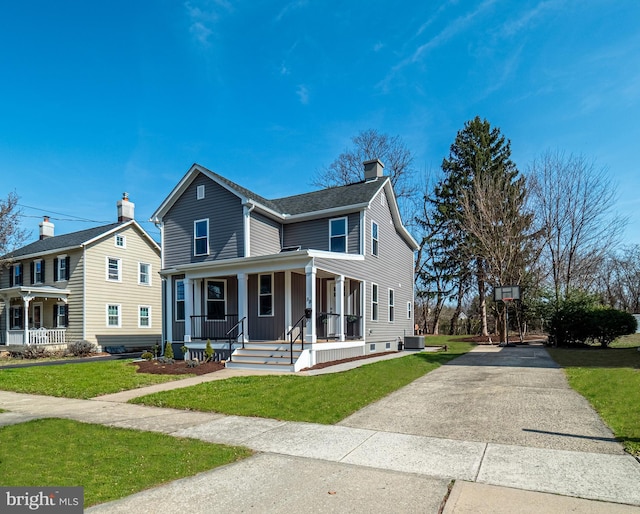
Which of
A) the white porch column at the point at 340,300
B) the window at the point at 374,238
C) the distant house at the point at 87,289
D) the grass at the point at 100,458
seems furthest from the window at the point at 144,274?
the grass at the point at 100,458

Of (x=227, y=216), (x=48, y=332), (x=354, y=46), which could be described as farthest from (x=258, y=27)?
(x=48, y=332)

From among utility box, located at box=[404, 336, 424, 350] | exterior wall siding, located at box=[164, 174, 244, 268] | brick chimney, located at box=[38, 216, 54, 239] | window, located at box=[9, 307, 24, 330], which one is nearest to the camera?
exterior wall siding, located at box=[164, 174, 244, 268]

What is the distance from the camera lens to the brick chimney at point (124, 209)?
25.9 m

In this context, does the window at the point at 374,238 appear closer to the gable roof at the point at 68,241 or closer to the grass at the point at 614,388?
the grass at the point at 614,388

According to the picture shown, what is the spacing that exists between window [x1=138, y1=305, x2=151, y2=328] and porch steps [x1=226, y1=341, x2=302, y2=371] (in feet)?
47.0

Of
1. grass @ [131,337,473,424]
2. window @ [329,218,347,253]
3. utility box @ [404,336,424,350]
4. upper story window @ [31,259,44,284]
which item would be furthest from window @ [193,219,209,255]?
upper story window @ [31,259,44,284]

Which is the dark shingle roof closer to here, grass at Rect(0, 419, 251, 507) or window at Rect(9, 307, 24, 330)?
window at Rect(9, 307, 24, 330)

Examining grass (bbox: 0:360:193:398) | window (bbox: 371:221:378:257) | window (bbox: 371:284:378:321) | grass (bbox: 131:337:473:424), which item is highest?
window (bbox: 371:221:378:257)

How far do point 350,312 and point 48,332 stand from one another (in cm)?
1684

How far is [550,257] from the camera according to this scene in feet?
80.6

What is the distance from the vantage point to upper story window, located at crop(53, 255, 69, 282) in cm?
2395

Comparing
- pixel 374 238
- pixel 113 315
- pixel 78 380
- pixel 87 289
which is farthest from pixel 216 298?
pixel 113 315

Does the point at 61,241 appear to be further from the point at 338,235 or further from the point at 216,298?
the point at 338,235

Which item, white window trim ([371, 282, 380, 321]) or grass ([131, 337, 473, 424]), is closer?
grass ([131, 337, 473, 424])
